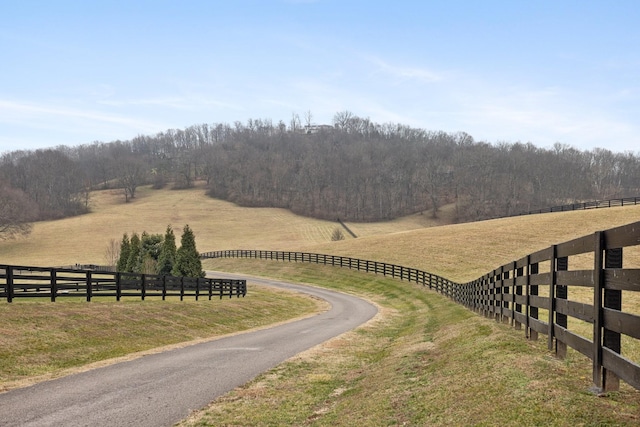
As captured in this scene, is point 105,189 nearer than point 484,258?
No

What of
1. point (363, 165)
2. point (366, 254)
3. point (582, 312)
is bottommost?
point (366, 254)

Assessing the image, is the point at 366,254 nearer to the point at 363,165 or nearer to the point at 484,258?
the point at 484,258

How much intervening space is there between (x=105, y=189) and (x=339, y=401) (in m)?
174

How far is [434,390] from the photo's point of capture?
760 centimetres

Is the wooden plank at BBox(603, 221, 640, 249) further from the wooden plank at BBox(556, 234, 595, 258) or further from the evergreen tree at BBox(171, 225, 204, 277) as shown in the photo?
the evergreen tree at BBox(171, 225, 204, 277)

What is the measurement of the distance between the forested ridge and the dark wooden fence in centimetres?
9865

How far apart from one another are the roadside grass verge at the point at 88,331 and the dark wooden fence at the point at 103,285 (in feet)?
2.01

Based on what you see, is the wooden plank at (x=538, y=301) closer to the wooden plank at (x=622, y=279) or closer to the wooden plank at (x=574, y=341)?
the wooden plank at (x=574, y=341)

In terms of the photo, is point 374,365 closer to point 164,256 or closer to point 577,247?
point 577,247

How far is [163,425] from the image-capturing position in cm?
784

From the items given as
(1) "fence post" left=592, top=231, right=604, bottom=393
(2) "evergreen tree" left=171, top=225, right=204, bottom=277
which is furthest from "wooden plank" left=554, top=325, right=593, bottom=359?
(2) "evergreen tree" left=171, top=225, right=204, bottom=277

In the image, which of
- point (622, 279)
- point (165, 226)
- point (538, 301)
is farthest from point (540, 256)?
point (165, 226)

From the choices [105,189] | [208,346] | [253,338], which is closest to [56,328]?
[208,346]

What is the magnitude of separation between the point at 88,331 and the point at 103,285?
587cm
